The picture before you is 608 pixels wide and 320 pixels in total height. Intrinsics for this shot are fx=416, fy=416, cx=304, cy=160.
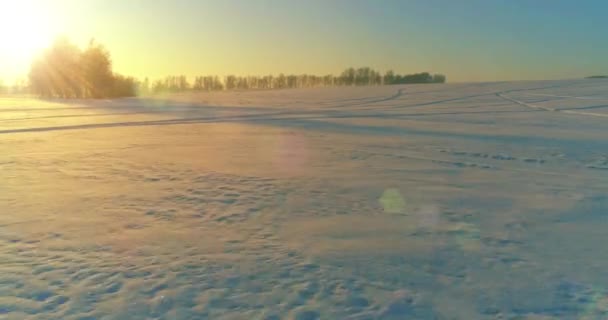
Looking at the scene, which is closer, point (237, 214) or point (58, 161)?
point (237, 214)

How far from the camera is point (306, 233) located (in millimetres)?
4641

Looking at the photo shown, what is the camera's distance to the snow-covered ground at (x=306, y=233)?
3.21m

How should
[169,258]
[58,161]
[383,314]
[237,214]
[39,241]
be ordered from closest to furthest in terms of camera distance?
[383,314] < [169,258] < [39,241] < [237,214] < [58,161]

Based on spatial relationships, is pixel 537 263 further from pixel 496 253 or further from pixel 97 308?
pixel 97 308

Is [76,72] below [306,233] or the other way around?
the other way around

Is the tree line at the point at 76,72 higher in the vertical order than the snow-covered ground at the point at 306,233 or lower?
higher

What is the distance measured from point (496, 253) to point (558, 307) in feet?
3.21

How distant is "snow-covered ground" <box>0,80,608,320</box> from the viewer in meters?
3.21

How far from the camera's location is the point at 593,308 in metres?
3.06

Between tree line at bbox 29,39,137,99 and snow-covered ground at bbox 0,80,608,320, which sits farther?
tree line at bbox 29,39,137,99

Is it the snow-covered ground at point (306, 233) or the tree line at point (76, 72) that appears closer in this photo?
the snow-covered ground at point (306, 233)

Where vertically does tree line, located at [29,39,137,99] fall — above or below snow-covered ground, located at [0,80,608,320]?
above

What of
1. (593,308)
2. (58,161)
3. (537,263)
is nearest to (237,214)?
(537,263)

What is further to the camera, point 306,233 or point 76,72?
point 76,72
